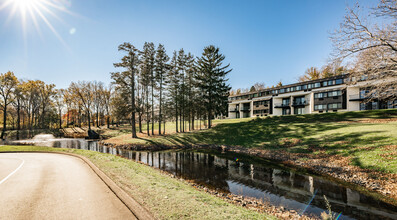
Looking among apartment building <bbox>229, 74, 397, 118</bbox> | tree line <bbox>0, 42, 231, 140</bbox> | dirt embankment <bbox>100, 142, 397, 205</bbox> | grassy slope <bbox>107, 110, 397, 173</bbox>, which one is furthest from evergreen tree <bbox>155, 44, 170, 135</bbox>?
apartment building <bbox>229, 74, 397, 118</bbox>

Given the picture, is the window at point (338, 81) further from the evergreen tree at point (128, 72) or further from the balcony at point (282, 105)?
the evergreen tree at point (128, 72)

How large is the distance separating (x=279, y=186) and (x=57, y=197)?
12015 millimetres

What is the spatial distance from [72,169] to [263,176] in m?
13.6

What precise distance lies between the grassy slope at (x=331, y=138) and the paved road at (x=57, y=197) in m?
16.2

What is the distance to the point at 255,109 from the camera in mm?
53656

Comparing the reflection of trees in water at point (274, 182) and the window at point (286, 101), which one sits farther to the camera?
the window at point (286, 101)

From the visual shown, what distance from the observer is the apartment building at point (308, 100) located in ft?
116

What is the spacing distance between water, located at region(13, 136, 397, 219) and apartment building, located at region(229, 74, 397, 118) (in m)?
29.1

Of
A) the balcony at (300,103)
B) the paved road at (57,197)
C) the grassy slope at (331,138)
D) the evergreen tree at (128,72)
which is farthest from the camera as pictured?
the balcony at (300,103)

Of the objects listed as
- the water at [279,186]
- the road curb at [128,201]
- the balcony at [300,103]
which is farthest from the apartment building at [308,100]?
the road curb at [128,201]

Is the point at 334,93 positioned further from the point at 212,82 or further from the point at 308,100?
the point at 212,82

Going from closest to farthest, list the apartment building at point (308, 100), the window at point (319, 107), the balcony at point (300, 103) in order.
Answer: the apartment building at point (308, 100), the window at point (319, 107), the balcony at point (300, 103)

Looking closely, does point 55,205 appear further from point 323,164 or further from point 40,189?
point 323,164

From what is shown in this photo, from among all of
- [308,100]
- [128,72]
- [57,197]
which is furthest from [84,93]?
[308,100]
